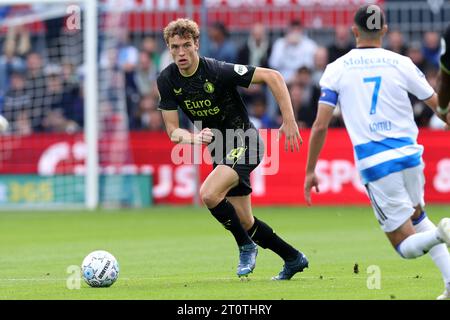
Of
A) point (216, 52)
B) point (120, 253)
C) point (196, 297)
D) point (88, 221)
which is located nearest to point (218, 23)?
point (216, 52)

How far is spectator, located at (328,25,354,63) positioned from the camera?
21.4 meters

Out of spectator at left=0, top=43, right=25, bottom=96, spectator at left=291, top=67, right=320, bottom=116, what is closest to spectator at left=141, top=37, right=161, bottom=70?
spectator at left=0, top=43, right=25, bottom=96

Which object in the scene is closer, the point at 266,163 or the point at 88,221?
the point at 88,221

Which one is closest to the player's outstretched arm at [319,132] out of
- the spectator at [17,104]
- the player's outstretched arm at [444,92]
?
the player's outstretched arm at [444,92]

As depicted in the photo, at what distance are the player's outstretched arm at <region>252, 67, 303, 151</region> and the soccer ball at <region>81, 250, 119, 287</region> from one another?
1.99m

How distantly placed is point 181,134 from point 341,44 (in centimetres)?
1200

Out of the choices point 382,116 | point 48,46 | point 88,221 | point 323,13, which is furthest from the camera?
point 48,46

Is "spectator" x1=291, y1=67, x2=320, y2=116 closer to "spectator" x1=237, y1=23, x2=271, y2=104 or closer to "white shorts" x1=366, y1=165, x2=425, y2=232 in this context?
"spectator" x1=237, y1=23, x2=271, y2=104

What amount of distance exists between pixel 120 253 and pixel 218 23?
30.9 ft

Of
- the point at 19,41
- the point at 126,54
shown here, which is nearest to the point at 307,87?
the point at 126,54

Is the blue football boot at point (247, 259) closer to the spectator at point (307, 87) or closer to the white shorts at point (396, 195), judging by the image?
the white shorts at point (396, 195)

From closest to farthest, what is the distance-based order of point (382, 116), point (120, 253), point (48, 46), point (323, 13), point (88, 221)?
point (382, 116), point (120, 253), point (88, 221), point (323, 13), point (48, 46)

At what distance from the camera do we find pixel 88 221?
1945 centimetres

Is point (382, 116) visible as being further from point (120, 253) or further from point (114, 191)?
A: point (114, 191)
